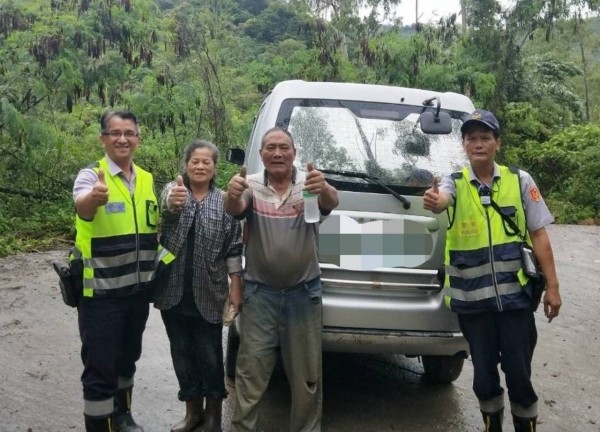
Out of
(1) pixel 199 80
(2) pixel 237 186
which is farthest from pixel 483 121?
(1) pixel 199 80

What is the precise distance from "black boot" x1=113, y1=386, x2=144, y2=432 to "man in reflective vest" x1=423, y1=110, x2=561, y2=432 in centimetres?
188

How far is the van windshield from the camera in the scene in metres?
3.84

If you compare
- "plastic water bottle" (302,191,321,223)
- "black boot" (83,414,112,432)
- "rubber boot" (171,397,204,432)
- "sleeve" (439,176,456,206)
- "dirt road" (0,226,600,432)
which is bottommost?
"dirt road" (0,226,600,432)

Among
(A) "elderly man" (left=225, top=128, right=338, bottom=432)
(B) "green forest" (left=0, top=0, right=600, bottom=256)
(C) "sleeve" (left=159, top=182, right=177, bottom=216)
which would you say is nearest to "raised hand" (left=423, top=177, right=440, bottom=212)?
(A) "elderly man" (left=225, top=128, right=338, bottom=432)

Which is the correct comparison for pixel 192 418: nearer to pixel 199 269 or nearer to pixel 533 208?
pixel 199 269

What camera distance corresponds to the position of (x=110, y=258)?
329cm

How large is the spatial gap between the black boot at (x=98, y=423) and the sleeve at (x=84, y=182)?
44.0 inches

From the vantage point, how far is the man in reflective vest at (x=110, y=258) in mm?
3260

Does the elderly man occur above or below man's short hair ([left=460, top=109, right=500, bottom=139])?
below

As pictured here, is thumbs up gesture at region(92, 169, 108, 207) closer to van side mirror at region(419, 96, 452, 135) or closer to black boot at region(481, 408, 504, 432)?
van side mirror at region(419, 96, 452, 135)

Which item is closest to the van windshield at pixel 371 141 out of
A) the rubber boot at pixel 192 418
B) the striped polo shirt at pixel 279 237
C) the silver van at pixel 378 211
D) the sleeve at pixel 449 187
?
the silver van at pixel 378 211

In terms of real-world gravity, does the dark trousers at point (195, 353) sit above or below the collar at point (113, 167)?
below

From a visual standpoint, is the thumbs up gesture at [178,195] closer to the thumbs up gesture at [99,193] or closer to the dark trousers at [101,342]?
the thumbs up gesture at [99,193]

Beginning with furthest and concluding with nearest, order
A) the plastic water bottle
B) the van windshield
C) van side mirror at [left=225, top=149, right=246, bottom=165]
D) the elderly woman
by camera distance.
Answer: van side mirror at [left=225, top=149, right=246, bottom=165] < the van windshield < the elderly woman < the plastic water bottle
